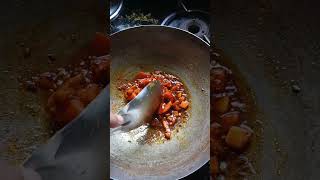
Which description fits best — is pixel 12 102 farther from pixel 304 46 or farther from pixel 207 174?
pixel 304 46

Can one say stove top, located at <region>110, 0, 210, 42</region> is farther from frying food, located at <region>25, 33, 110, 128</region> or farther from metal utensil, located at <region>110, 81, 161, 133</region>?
metal utensil, located at <region>110, 81, 161, 133</region>

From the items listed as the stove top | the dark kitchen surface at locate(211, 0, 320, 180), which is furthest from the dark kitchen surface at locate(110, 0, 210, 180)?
the dark kitchen surface at locate(211, 0, 320, 180)

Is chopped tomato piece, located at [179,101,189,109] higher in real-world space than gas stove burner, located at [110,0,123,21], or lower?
lower

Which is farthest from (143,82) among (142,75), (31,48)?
(31,48)

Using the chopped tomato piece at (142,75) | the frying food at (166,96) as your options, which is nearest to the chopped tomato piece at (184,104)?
the frying food at (166,96)

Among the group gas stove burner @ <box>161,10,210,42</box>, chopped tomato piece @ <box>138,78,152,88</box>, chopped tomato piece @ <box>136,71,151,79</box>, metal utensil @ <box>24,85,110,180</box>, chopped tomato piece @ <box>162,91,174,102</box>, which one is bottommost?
metal utensil @ <box>24,85,110,180</box>

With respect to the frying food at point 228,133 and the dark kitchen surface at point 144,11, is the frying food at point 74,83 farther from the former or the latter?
the frying food at point 228,133

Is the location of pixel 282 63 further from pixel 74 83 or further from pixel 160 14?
pixel 74 83
